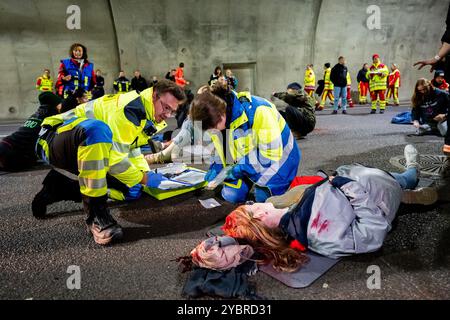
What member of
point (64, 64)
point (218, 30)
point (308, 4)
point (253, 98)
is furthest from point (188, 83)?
point (253, 98)

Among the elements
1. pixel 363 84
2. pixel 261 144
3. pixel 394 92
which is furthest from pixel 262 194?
pixel 394 92

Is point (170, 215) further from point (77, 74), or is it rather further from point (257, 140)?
point (77, 74)

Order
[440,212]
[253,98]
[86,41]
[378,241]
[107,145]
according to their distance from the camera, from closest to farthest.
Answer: [378,241] → [107,145] → [440,212] → [253,98] → [86,41]

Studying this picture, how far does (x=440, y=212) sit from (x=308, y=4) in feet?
39.3

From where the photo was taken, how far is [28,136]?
14.1ft

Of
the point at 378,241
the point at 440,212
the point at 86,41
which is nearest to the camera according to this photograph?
the point at 378,241

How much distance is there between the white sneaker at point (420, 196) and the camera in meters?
2.65

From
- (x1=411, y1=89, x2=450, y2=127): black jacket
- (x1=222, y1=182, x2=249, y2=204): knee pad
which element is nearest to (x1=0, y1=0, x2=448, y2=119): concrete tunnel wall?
(x1=411, y1=89, x2=450, y2=127): black jacket

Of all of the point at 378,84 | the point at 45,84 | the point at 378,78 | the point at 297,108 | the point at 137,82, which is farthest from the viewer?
the point at 137,82

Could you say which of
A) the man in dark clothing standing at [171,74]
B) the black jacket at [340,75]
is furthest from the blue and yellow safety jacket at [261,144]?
the man in dark clothing standing at [171,74]

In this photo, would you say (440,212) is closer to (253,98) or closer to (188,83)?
(253,98)

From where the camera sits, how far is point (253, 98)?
2.82m

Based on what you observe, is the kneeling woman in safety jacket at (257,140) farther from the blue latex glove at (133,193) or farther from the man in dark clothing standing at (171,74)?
the man in dark clothing standing at (171,74)

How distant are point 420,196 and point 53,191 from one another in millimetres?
3145
